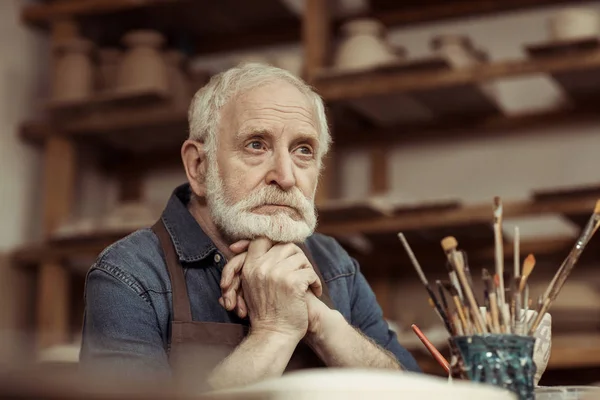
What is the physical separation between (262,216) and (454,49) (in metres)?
1.81

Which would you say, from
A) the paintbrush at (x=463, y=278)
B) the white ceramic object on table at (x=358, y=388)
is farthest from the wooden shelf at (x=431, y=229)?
the white ceramic object on table at (x=358, y=388)

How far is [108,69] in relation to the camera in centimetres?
414

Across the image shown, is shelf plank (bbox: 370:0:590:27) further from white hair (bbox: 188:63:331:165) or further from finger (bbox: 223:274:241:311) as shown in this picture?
finger (bbox: 223:274:241:311)

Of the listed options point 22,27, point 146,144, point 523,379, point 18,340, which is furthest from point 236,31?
point 18,340

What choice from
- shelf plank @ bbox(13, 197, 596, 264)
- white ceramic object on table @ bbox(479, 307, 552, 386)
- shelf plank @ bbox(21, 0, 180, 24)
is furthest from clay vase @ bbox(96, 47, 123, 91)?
white ceramic object on table @ bbox(479, 307, 552, 386)

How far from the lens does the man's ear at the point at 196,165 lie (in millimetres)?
2068

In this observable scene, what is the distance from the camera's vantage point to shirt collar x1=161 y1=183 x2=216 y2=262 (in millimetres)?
1927

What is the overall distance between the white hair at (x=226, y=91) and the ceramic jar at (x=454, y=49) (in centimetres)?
150

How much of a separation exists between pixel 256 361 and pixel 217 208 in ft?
1.45

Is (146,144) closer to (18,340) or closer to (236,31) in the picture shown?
(236,31)

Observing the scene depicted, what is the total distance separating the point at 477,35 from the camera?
12.8ft

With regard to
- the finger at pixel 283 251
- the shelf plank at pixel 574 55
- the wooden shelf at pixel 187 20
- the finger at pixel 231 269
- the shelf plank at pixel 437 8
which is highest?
the wooden shelf at pixel 187 20

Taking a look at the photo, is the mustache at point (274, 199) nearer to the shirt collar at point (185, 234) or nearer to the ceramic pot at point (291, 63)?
the shirt collar at point (185, 234)

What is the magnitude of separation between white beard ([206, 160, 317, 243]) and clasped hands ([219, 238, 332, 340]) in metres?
0.03
